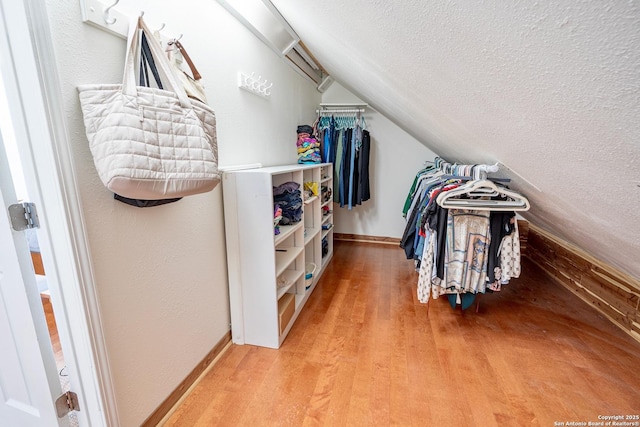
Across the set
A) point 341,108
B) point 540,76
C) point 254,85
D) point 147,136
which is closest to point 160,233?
point 147,136

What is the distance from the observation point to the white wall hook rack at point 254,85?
1.85 metres

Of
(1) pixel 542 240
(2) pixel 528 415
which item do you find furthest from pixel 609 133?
(1) pixel 542 240

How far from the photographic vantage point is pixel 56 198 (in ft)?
2.85

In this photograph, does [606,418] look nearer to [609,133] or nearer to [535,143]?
[535,143]

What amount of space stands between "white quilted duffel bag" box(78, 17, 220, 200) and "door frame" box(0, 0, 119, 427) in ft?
0.32

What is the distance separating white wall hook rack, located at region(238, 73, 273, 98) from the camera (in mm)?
1851

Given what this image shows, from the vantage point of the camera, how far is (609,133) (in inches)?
21.3

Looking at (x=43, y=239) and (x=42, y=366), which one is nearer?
(x=43, y=239)

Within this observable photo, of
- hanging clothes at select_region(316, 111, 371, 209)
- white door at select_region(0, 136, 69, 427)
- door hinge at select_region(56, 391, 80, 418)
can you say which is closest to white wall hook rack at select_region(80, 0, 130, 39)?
white door at select_region(0, 136, 69, 427)

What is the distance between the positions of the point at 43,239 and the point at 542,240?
3987 mm

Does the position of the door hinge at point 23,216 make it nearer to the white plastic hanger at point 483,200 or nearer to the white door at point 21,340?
the white door at point 21,340

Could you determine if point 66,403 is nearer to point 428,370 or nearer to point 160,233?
point 160,233

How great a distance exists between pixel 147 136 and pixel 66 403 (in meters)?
1.10

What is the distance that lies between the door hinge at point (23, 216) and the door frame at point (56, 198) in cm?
5
